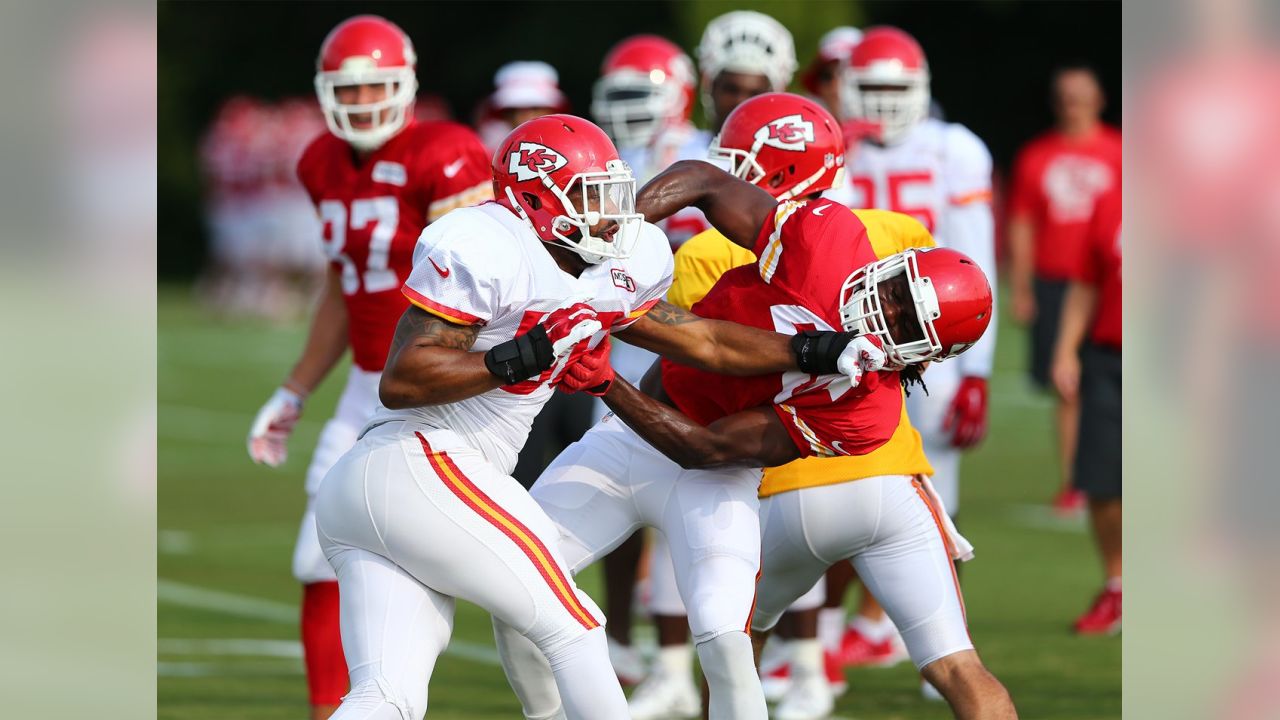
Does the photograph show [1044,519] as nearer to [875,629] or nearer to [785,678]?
[875,629]

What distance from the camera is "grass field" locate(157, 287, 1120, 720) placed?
5793 mm

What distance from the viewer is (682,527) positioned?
405 cm

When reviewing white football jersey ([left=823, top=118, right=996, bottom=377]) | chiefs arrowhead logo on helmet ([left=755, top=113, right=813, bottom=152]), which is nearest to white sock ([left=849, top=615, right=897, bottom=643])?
white football jersey ([left=823, top=118, right=996, bottom=377])

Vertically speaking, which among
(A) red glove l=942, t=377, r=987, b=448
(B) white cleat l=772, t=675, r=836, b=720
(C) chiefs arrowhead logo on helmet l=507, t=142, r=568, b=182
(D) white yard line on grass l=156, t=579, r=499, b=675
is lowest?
(D) white yard line on grass l=156, t=579, r=499, b=675

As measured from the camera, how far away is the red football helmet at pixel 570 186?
3.63 meters

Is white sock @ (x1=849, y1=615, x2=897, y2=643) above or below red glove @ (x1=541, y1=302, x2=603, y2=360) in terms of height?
below

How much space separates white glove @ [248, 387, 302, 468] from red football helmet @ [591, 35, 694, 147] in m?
2.15

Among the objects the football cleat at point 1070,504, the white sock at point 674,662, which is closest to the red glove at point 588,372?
the white sock at point 674,662

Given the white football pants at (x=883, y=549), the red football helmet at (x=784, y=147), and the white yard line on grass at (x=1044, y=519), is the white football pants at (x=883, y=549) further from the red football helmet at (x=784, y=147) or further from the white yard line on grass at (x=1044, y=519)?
the white yard line on grass at (x=1044, y=519)

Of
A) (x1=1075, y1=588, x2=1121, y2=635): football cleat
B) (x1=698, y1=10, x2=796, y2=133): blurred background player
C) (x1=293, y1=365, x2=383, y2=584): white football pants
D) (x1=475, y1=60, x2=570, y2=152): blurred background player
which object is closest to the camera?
(x1=293, y1=365, x2=383, y2=584): white football pants

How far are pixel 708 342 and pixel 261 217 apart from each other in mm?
21405

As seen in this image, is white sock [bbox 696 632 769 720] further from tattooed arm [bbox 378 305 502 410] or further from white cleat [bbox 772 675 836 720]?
white cleat [bbox 772 675 836 720]

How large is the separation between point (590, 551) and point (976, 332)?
109 cm
